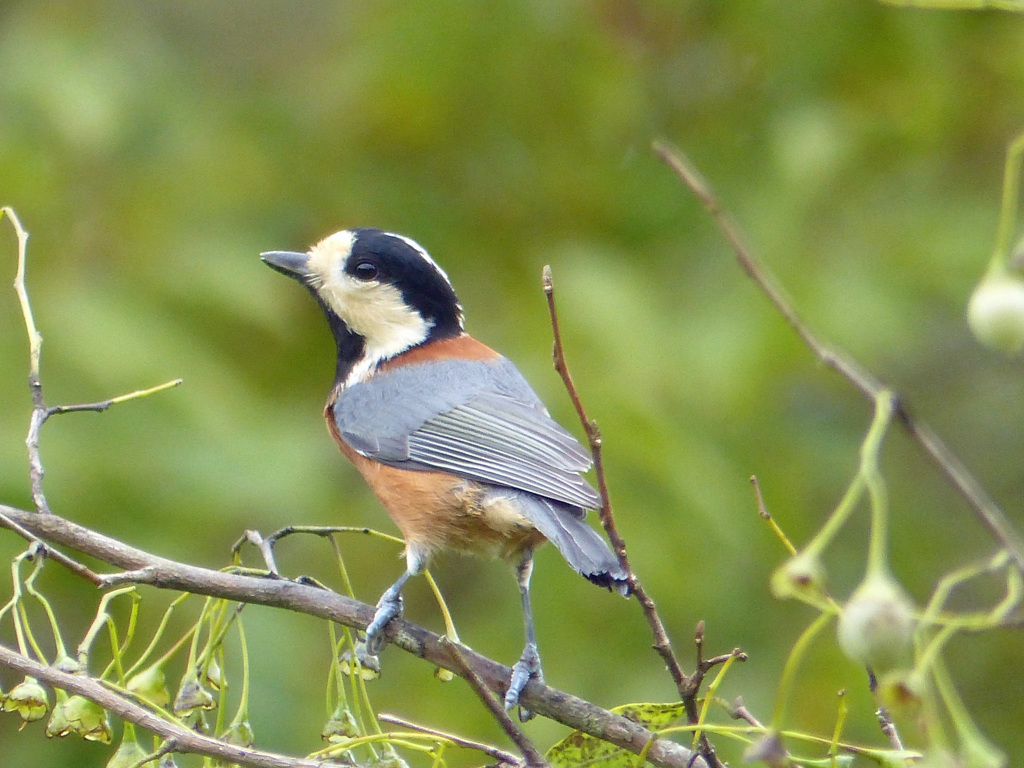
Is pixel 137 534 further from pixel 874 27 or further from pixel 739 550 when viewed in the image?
pixel 874 27

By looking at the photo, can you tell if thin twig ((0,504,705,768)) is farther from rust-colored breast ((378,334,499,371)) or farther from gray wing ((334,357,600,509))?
rust-colored breast ((378,334,499,371))

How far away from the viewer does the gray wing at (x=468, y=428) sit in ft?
9.81

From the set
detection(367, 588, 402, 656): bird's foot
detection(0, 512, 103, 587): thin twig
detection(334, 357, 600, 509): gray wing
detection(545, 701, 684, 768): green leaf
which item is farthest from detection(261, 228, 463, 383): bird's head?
detection(545, 701, 684, 768): green leaf

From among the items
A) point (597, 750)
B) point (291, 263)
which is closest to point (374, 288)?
point (291, 263)

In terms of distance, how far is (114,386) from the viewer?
3.58 meters

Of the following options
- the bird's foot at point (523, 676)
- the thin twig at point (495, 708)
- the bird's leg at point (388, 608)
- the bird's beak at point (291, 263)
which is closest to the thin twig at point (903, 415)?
the thin twig at point (495, 708)

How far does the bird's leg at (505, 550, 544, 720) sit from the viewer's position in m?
2.35

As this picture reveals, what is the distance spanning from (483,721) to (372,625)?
153 centimetres

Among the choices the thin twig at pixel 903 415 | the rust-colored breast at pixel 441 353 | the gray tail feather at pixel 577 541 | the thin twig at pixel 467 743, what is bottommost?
the thin twig at pixel 467 743

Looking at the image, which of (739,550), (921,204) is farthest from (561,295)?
(921,204)

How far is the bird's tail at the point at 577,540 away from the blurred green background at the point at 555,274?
712 mm

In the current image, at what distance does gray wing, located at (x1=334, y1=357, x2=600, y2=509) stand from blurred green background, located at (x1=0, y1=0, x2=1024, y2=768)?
0.28m

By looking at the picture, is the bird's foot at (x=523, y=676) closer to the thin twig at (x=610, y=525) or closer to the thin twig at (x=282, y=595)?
the thin twig at (x=282, y=595)

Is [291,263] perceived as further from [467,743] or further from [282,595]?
[467,743]
